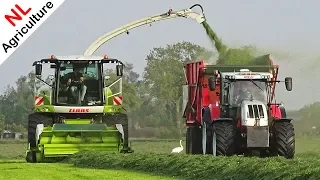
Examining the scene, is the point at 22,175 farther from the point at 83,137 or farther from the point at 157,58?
the point at 157,58

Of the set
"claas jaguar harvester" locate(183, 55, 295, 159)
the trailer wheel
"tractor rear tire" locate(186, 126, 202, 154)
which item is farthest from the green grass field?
"tractor rear tire" locate(186, 126, 202, 154)

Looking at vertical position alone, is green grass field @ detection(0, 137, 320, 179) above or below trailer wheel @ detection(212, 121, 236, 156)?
below

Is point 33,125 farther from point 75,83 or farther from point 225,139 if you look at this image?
point 225,139

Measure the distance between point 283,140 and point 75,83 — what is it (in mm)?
7390

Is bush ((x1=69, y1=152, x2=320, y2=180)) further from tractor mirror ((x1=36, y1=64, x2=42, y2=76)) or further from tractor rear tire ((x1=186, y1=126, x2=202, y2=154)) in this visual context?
tractor mirror ((x1=36, y1=64, x2=42, y2=76))

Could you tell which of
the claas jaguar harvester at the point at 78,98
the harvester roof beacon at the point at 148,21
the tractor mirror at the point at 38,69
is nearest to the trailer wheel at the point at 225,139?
the claas jaguar harvester at the point at 78,98

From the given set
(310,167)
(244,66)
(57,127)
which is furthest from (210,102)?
(310,167)

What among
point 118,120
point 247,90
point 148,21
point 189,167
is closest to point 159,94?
point 148,21

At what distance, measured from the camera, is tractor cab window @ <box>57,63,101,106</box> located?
23.3m

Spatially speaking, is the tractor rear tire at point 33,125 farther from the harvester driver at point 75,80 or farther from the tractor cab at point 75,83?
the harvester driver at point 75,80

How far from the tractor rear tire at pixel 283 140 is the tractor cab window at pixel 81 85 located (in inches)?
263

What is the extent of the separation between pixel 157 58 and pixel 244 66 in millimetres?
24173

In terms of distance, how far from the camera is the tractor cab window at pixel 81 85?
23.3m

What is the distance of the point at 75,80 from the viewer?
23312 millimetres
